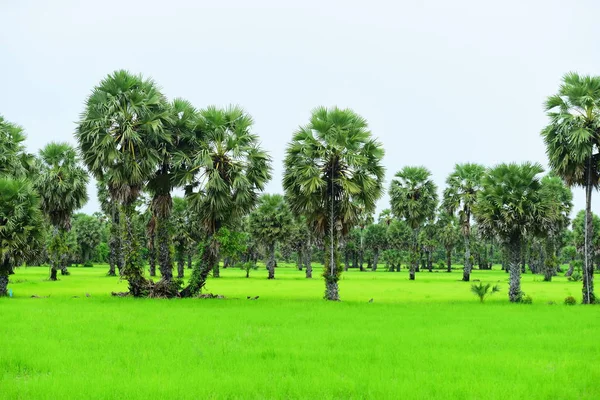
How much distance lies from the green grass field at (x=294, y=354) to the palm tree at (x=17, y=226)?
236 inches

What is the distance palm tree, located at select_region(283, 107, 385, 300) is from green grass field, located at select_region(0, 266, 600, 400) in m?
7.68

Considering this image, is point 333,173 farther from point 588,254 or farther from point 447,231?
point 447,231

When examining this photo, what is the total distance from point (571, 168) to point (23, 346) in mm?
27968

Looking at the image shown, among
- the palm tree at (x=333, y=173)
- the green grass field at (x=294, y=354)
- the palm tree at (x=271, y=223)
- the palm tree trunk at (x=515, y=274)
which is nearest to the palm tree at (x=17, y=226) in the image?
the green grass field at (x=294, y=354)

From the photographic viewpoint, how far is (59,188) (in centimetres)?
4834

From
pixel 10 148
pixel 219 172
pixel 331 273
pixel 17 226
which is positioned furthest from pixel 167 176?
pixel 10 148

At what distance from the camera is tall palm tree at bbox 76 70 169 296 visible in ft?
91.8

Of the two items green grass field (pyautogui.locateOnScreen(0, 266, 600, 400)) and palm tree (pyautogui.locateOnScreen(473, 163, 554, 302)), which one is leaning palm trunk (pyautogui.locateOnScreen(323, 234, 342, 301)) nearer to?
green grass field (pyautogui.locateOnScreen(0, 266, 600, 400))

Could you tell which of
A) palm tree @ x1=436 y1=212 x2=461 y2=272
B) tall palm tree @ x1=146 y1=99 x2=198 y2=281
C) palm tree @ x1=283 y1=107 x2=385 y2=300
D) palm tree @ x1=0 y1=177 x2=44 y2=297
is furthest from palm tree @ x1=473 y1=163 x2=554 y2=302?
palm tree @ x1=436 y1=212 x2=461 y2=272

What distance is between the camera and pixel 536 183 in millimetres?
29812

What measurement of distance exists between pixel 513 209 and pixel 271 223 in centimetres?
3582

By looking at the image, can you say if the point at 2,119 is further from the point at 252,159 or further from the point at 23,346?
the point at 23,346

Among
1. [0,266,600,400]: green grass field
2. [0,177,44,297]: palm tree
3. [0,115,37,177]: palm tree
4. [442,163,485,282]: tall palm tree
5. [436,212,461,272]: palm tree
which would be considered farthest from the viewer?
[436,212,461,272]: palm tree

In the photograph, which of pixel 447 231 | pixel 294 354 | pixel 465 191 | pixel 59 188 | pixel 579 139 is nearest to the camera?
pixel 294 354
